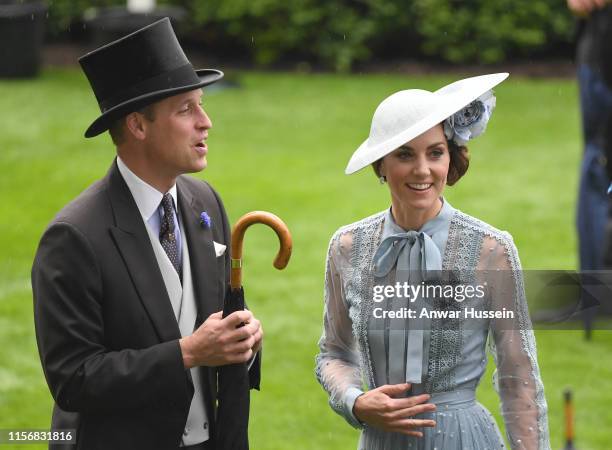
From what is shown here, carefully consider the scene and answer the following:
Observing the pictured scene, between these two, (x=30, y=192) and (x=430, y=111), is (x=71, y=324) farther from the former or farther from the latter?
(x=30, y=192)

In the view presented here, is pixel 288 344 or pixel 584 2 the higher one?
pixel 584 2

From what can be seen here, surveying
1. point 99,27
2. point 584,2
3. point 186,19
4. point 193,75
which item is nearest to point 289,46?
point 186,19

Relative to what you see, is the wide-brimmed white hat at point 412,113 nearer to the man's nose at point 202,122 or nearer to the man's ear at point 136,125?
the man's nose at point 202,122

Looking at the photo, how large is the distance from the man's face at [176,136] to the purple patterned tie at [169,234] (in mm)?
105

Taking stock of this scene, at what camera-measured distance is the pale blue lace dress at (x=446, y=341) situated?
324cm

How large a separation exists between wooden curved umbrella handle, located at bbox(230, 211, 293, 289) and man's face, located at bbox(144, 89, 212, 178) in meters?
0.21

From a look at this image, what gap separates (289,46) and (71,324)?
556 inches

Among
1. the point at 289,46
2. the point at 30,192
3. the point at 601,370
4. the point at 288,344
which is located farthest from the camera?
the point at 289,46

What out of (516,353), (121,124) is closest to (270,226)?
(121,124)

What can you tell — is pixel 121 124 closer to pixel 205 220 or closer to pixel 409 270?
pixel 205 220

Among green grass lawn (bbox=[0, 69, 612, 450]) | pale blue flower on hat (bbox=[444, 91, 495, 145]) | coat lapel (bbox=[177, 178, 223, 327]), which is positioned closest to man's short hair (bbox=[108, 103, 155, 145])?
coat lapel (bbox=[177, 178, 223, 327])

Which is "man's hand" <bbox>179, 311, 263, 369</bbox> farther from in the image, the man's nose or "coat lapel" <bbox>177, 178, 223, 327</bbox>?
the man's nose

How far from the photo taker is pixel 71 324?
319cm

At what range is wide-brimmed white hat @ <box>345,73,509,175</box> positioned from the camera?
3174 millimetres
